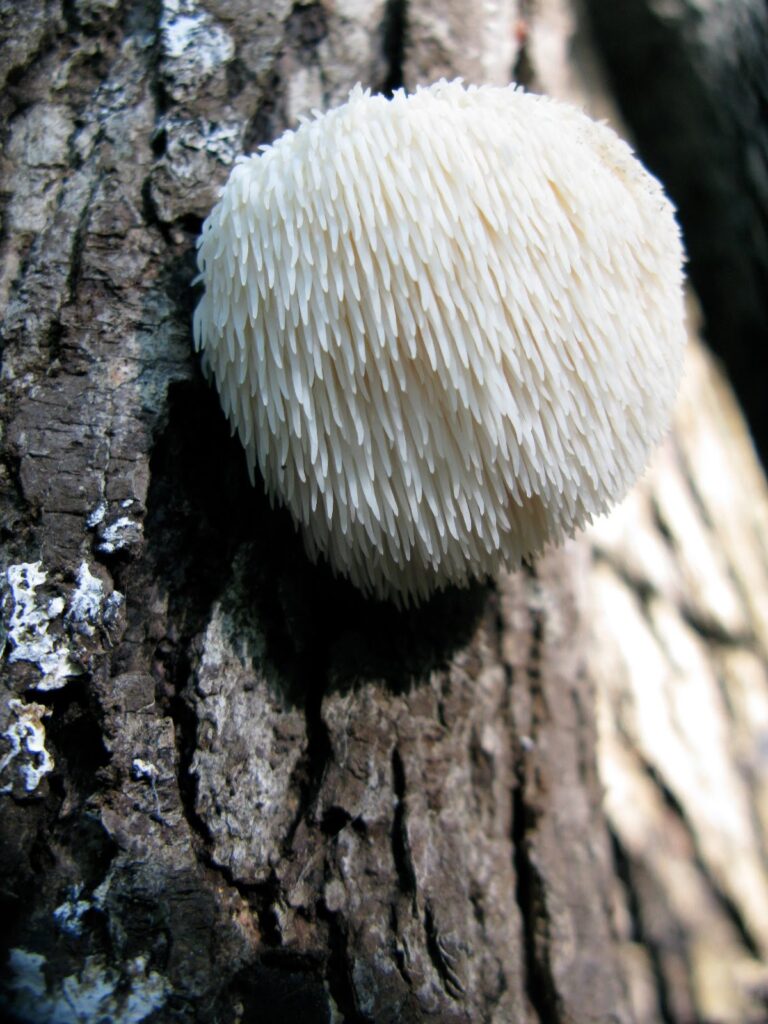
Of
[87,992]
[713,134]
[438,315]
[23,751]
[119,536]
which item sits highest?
[713,134]

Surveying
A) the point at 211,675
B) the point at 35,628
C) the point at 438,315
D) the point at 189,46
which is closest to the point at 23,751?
the point at 35,628

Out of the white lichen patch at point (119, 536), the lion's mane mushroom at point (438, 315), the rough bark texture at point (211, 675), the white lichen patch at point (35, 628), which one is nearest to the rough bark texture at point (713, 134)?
the rough bark texture at point (211, 675)

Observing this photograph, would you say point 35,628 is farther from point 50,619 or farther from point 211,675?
point 211,675

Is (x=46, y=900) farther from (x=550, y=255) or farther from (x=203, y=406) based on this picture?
(x=550, y=255)

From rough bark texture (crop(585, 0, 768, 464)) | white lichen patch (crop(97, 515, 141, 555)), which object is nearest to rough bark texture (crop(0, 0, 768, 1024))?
white lichen patch (crop(97, 515, 141, 555))

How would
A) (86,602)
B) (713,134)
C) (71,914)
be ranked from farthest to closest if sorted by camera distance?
(713,134) < (86,602) < (71,914)

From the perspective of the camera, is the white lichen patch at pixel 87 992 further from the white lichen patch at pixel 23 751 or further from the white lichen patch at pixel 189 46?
the white lichen patch at pixel 189 46
